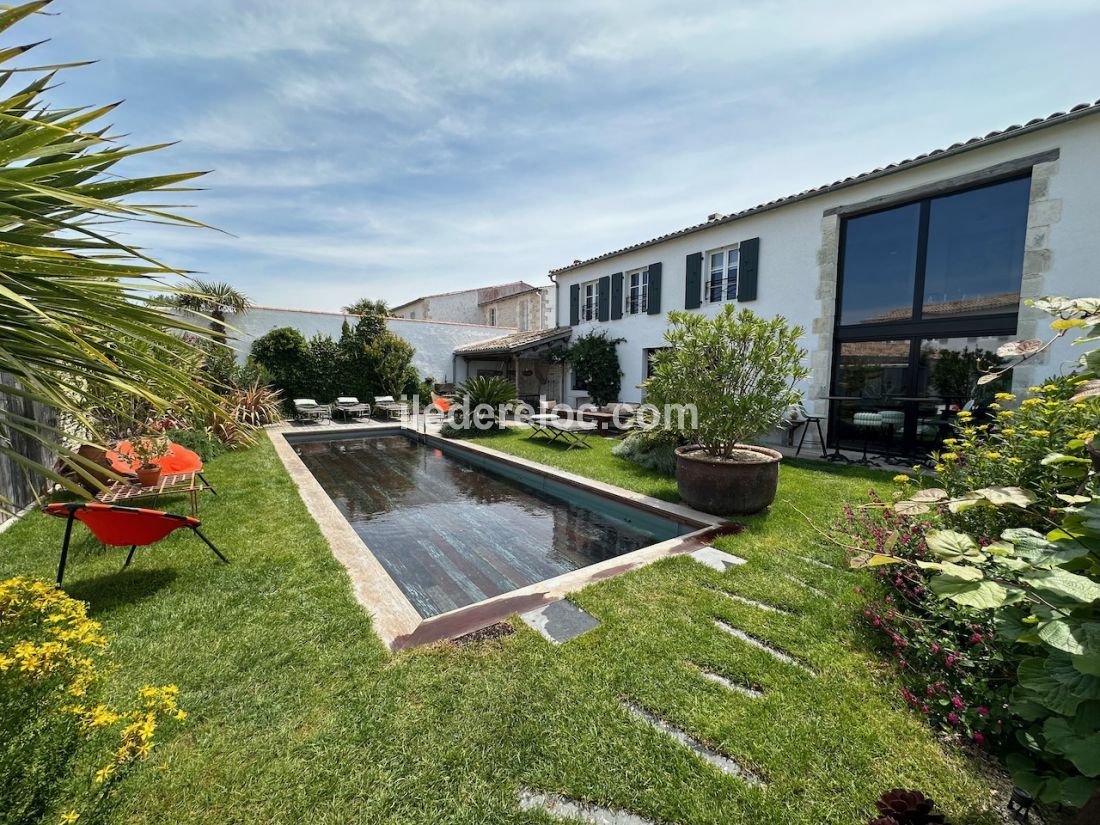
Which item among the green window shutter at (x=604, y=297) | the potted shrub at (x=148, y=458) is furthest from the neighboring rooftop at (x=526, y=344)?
the potted shrub at (x=148, y=458)

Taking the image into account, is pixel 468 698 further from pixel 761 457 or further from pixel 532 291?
pixel 532 291

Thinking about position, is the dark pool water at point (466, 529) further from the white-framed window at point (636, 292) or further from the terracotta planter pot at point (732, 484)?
the white-framed window at point (636, 292)

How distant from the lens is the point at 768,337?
5.07 meters

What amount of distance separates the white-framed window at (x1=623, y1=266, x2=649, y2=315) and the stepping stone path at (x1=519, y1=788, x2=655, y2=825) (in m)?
12.8

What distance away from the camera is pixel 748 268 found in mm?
10508

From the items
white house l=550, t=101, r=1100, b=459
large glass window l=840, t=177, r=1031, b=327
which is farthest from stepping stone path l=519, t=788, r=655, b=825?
large glass window l=840, t=177, r=1031, b=327

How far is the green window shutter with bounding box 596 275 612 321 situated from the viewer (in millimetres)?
14614

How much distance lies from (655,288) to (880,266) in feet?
18.2

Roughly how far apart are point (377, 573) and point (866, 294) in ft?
32.1

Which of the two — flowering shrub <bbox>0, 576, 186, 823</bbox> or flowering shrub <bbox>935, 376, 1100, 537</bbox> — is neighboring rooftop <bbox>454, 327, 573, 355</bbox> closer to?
flowering shrub <bbox>935, 376, 1100, 537</bbox>

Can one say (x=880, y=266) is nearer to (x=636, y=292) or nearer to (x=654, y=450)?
(x=654, y=450)

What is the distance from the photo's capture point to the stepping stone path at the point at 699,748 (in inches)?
71.5

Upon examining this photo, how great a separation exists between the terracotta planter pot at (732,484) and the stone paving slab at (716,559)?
971 mm

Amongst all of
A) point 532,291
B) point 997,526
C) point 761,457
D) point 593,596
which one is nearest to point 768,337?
point 761,457
